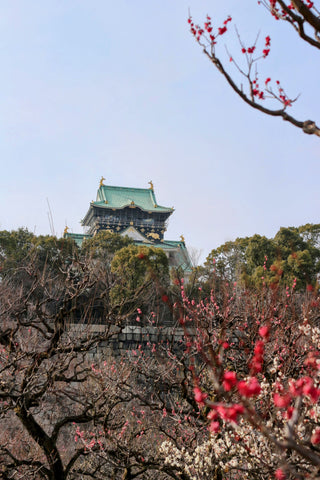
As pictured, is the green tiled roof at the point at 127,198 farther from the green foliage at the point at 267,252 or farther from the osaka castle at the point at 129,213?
the green foliage at the point at 267,252

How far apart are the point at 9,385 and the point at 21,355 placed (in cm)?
44

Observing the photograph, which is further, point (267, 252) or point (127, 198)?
point (127, 198)

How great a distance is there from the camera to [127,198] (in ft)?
149

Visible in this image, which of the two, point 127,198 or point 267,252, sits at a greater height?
point 127,198

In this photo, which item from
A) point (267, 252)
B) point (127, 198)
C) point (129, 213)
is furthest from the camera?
point (127, 198)

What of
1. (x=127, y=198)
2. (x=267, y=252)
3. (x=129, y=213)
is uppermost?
(x=127, y=198)

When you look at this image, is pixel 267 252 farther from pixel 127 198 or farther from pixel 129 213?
pixel 127 198

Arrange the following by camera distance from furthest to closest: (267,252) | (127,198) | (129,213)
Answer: (127,198) → (129,213) → (267,252)

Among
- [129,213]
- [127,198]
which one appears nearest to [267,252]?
[129,213]

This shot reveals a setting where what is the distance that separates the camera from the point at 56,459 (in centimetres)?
688

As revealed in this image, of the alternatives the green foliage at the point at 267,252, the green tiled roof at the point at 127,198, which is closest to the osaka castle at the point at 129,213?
the green tiled roof at the point at 127,198

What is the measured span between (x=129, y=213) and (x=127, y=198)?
1.97m

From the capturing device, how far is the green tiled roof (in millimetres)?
44003

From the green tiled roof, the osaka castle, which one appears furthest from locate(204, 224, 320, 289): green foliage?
the green tiled roof
